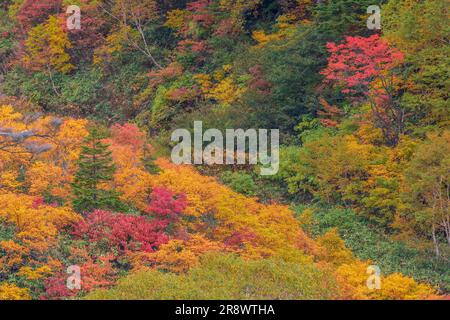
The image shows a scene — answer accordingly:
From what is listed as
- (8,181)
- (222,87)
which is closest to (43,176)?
(8,181)

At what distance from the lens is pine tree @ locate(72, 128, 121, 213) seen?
19.7 meters

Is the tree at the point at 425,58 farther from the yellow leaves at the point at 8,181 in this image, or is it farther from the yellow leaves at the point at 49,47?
the yellow leaves at the point at 49,47

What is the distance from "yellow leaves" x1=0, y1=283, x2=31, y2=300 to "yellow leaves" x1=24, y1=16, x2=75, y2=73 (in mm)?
23799

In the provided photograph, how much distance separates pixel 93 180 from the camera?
19891 millimetres

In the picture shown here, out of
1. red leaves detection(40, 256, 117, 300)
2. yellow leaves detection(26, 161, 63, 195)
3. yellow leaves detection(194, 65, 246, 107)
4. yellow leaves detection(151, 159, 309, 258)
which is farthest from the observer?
yellow leaves detection(194, 65, 246, 107)

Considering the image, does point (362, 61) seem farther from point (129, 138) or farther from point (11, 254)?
point (11, 254)

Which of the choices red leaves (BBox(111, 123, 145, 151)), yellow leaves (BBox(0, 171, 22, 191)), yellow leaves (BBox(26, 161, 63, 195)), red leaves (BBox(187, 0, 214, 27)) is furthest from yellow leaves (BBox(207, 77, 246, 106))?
yellow leaves (BBox(0, 171, 22, 191))

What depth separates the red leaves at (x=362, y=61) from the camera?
80.0 ft

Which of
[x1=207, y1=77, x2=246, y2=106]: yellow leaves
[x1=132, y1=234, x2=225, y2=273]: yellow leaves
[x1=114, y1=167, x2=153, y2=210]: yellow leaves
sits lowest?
[x1=132, y1=234, x2=225, y2=273]: yellow leaves

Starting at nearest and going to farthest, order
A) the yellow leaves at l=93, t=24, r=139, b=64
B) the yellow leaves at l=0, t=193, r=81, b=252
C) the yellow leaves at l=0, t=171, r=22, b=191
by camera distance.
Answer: the yellow leaves at l=0, t=193, r=81, b=252 < the yellow leaves at l=0, t=171, r=22, b=191 < the yellow leaves at l=93, t=24, r=139, b=64

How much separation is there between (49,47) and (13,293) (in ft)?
81.4

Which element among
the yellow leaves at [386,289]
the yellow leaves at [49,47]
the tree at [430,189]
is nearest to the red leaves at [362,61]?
the tree at [430,189]

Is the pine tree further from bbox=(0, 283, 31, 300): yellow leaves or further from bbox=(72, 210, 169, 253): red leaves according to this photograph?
bbox=(0, 283, 31, 300): yellow leaves
